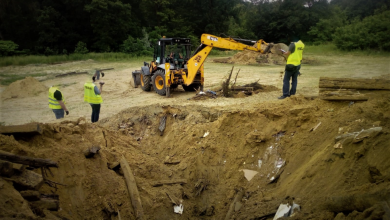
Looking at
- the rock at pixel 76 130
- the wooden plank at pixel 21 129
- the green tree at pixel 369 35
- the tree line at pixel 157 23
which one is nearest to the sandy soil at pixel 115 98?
the rock at pixel 76 130

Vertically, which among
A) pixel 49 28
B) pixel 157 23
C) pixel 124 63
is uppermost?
pixel 157 23

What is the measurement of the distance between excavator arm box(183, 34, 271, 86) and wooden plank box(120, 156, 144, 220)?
23.4ft

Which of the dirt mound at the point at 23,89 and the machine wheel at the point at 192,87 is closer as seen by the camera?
the machine wheel at the point at 192,87

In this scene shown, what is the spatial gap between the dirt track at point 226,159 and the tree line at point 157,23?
23671 millimetres

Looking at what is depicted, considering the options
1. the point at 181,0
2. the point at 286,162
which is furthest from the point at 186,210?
the point at 181,0

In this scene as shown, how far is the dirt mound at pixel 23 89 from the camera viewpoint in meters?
Result: 14.1

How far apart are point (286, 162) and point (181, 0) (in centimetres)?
3584

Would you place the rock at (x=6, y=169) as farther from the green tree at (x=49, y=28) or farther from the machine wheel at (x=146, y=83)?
the green tree at (x=49, y=28)

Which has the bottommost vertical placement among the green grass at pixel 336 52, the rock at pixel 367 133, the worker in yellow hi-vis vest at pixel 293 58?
the rock at pixel 367 133

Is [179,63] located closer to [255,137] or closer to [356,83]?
[255,137]

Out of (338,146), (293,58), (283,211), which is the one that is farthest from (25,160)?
(293,58)

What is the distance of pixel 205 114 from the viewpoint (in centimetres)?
781

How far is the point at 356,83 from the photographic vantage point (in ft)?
A: 22.5

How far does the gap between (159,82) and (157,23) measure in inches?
1047
